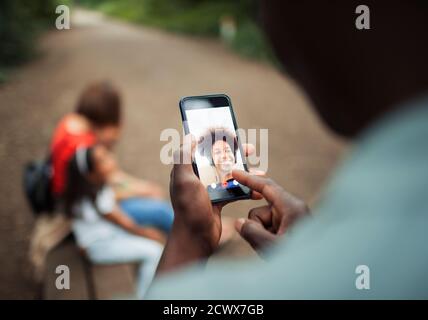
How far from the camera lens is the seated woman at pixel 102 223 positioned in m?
1.19

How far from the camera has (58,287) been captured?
2.57ft

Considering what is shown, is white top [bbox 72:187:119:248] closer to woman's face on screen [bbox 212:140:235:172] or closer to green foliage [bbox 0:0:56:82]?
green foliage [bbox 0:0:56:82]

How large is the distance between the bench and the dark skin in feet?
1.78

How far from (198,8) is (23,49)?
239 inches

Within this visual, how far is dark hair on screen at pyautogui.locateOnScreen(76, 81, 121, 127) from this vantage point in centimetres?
125

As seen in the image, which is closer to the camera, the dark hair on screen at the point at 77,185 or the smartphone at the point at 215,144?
the smartphone at the point at 215,144

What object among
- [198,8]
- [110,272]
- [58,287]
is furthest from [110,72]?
[198,8]

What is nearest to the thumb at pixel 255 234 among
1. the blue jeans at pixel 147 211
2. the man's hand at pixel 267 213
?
the man's hand at pixel 267 213

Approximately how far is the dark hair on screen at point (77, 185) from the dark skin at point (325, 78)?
72cm

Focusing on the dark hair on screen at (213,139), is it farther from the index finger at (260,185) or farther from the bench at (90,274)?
the bench at (90,274)

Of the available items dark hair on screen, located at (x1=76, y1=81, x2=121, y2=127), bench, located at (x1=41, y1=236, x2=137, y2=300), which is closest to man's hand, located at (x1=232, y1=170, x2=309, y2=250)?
bench, located at (x1=41, y1=236, x2=137, y2=300)

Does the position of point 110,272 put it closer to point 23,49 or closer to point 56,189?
point 56,189

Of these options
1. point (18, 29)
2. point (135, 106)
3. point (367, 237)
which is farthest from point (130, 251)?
point (135, 106)

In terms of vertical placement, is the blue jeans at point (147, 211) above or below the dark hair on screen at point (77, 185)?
below
